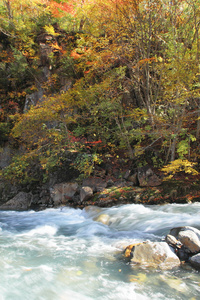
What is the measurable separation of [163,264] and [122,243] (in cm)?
114

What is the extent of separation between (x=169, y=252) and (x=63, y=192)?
6.09 meters

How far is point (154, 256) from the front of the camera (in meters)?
3.31

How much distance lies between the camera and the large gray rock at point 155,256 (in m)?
3.23

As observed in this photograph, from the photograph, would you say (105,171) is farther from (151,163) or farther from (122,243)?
(122,243)

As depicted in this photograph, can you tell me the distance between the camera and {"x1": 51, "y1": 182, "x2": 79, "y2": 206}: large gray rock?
341 inches

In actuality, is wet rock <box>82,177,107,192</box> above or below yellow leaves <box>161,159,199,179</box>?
below

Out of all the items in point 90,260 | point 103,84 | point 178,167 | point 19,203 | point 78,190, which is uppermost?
point 103,84

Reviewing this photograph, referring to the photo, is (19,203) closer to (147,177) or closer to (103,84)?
(147,177)

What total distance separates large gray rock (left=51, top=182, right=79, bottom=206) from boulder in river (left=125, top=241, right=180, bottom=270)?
546 centimetres

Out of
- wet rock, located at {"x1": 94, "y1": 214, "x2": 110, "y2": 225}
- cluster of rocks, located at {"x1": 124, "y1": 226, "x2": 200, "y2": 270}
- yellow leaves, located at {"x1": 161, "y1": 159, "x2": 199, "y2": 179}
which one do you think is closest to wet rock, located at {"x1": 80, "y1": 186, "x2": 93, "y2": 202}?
wet rock, located at {"x1": 94, "y1": 214, "x2": 110, "y2": 225}

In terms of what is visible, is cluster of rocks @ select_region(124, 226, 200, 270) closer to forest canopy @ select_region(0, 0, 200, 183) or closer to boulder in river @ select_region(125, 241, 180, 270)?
boulder in river @ select_region(125, 241, 180, 270)

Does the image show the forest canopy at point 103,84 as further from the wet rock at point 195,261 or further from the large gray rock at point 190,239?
the wet rock at point 195,261

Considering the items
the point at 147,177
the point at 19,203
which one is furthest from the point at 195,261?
the point at 19,203

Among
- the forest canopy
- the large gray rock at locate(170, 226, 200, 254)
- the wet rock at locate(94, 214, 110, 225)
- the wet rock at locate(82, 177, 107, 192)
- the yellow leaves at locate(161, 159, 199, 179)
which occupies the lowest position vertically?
the wet rock at locate(94, 214, 110, 225)
